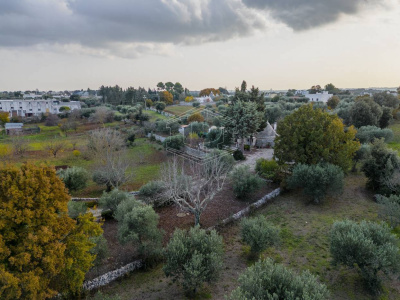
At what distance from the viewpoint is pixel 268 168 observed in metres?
23.1

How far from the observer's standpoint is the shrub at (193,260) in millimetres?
10469

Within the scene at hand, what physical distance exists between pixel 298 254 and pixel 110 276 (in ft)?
31.6

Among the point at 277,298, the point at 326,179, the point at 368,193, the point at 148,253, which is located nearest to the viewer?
the point at 277,298

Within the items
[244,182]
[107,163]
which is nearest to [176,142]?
[107,163]

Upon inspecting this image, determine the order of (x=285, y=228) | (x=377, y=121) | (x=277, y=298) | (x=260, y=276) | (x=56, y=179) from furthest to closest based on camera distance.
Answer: (x=377, y=121), (x=285, y=228), (x=56, y=179), (x=260, y=276), (x=277, y=298)

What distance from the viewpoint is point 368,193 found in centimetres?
2120

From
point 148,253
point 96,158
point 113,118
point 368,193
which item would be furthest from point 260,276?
point 113,118

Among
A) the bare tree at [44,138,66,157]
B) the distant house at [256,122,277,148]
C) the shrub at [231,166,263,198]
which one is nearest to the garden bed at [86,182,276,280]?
the shrub at [231,166,263,198]

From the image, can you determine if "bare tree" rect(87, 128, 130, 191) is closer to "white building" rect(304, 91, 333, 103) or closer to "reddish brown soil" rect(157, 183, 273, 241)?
"reddish brown soil" rect(157, 183, 273, 241)

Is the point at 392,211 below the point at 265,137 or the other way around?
below

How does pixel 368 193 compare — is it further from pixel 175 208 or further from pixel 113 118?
pixel 113 118

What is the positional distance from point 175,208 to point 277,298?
12323 millimetres

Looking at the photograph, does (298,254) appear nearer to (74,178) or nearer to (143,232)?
(143,232)

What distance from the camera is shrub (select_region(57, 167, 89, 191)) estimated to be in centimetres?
2075
